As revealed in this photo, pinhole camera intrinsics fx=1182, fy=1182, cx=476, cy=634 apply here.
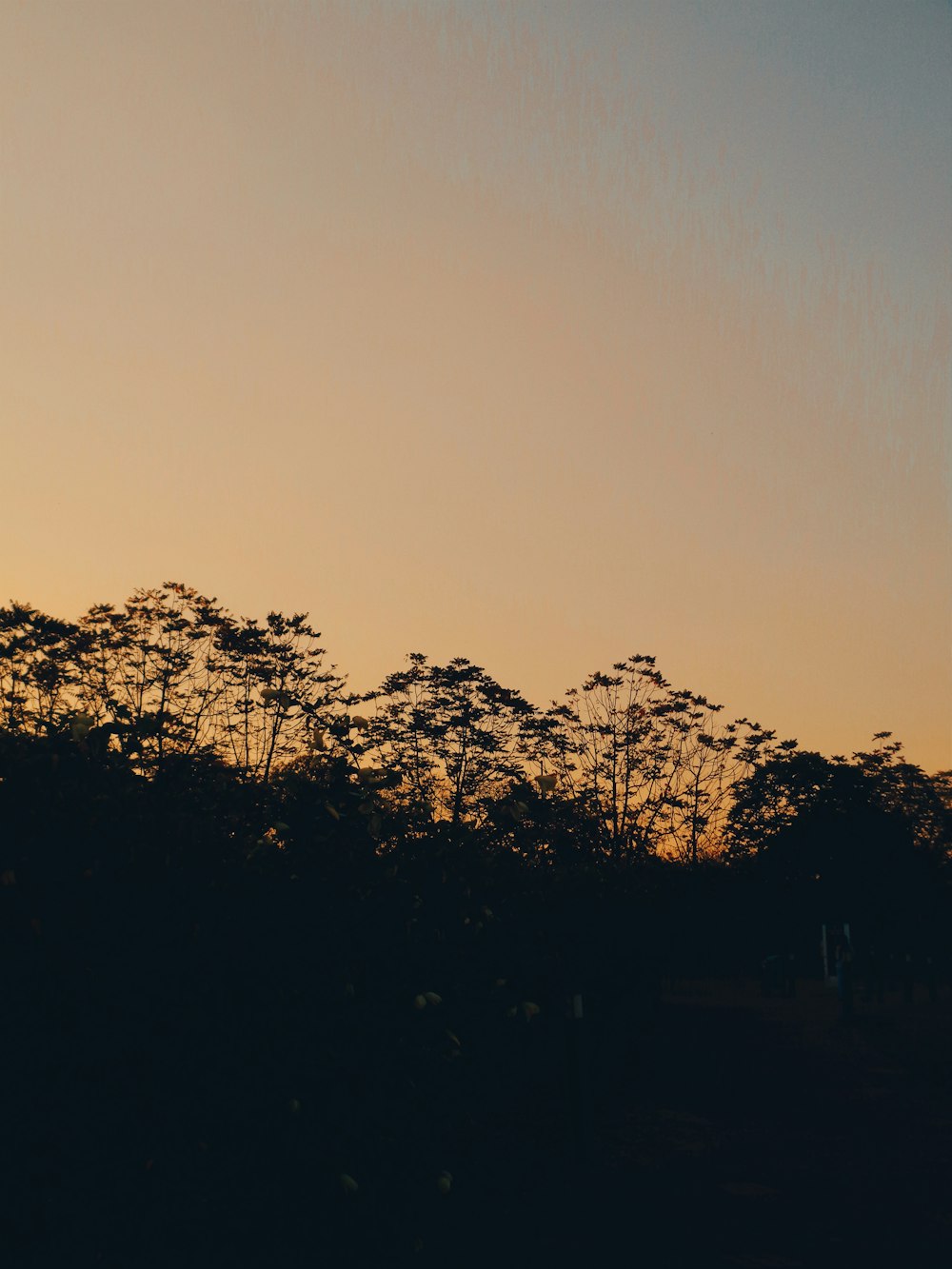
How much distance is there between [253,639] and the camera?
96.8ft

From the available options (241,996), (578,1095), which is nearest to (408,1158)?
(241,996)

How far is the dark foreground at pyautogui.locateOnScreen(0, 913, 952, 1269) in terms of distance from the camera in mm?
4727

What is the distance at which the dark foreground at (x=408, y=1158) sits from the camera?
473cm

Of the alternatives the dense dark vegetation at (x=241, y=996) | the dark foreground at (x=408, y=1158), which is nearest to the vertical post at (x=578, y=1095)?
the dark foreground at (x=408, y=1158)

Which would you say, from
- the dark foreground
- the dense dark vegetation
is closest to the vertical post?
the dark foreground

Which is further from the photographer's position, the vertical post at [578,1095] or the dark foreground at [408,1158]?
the vertical post at [578,1095]

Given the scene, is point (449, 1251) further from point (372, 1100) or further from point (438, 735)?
point (438, 735)

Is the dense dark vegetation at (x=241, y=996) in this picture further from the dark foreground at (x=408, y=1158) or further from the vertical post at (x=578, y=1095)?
the vertical post at (x=578, y=1095)

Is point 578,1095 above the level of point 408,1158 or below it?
above

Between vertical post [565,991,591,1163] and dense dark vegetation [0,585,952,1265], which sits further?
vertical post [565,991,591,1163]

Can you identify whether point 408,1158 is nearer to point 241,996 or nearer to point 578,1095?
point 241,996

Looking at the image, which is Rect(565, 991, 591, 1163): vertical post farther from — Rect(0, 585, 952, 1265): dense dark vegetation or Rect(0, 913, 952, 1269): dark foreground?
Rect(0, 585, 952, 1265): dense dark vegetation

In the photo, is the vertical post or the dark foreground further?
the vertical post

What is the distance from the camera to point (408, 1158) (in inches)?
229
